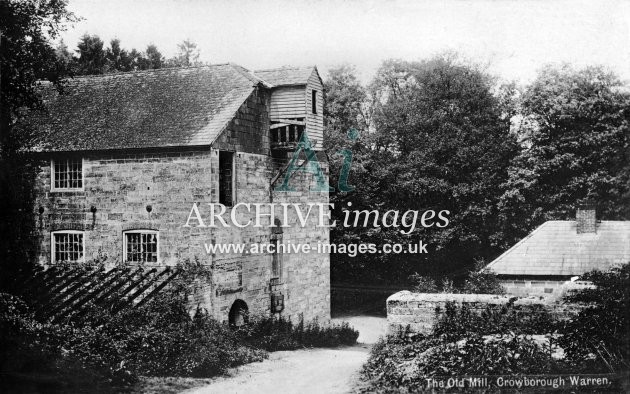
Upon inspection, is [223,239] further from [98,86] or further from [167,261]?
[98,86]

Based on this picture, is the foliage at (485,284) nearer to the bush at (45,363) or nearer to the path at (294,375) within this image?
the path at (294,375)

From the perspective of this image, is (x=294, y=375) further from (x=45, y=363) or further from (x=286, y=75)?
(x=286, y=75)

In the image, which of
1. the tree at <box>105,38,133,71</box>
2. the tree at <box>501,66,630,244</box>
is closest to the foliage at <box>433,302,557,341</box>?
the tree at <box>501,66,630,244</box>

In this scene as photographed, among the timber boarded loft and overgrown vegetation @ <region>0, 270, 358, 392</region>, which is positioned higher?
the timber boarded loft

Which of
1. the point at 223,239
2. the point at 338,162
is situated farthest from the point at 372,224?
the point at 223,239

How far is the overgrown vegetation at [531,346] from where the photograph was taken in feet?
39.4

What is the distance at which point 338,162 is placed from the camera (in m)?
36.3

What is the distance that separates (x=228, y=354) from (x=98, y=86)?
1237cm

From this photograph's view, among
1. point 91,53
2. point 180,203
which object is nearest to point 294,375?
point 180,203

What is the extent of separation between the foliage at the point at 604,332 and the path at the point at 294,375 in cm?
469

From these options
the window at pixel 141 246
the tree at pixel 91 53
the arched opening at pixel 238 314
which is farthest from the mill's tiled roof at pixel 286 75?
the tree at pixel 91 53

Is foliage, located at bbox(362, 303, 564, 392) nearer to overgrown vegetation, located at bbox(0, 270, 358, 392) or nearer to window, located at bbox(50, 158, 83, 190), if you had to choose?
overgrown vegetation, located at bbox(0, 270, 358, 392)

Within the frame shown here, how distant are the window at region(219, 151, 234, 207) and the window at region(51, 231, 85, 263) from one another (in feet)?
17.0

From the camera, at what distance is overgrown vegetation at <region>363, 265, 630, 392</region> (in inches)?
472
